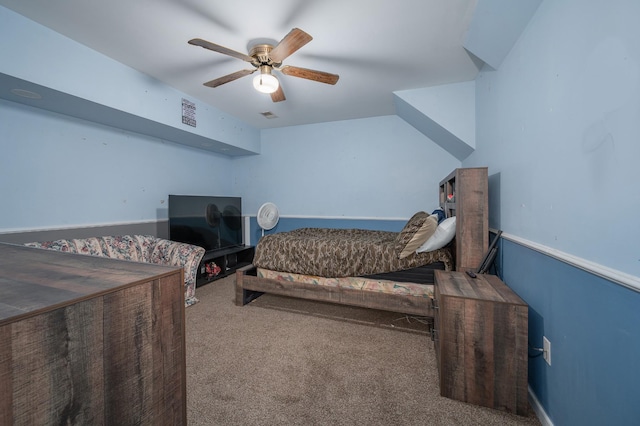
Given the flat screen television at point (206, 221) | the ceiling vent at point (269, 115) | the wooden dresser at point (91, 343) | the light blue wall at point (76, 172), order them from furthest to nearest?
the ceiling vent at point (269, 115), the flat screen television at point (206, 221), the light blue wall at point (76, 172), the wooden dresser at point (91, 343)

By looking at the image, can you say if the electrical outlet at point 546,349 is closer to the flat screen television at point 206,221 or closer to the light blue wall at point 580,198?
the light blue wall at point 580,198

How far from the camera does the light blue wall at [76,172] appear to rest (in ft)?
7.77

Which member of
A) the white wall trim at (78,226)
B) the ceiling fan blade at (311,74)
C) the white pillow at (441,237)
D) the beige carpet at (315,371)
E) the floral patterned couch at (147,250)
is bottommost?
the beige carpet at (315,371)

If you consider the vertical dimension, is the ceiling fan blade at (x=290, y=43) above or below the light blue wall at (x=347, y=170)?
above

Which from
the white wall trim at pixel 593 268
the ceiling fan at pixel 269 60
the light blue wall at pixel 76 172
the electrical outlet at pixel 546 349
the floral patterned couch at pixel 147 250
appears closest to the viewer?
the white wall trim at pixel 593 268

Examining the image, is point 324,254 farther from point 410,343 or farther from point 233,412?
point 233,412

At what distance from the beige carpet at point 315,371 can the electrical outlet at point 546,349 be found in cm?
36

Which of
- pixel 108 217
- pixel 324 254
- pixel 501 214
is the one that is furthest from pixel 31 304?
pixel 108 217

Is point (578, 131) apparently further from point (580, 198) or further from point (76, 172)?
point (76, 172)

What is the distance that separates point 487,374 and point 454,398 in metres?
0.25

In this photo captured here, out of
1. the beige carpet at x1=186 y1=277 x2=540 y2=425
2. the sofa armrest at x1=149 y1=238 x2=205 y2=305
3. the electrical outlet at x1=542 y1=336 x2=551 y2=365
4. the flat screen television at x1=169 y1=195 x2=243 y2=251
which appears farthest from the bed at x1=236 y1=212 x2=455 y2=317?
the flat screen television at x1=169 y1=195 x2=243 y2=251

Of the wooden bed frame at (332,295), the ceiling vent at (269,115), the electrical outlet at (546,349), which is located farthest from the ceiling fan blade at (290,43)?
the electrical outlet at (546,349)

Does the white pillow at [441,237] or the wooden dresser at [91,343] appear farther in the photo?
the white pillow at [441,237]

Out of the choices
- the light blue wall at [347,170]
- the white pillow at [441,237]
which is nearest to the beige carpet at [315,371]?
the white pillow at [441,237]
